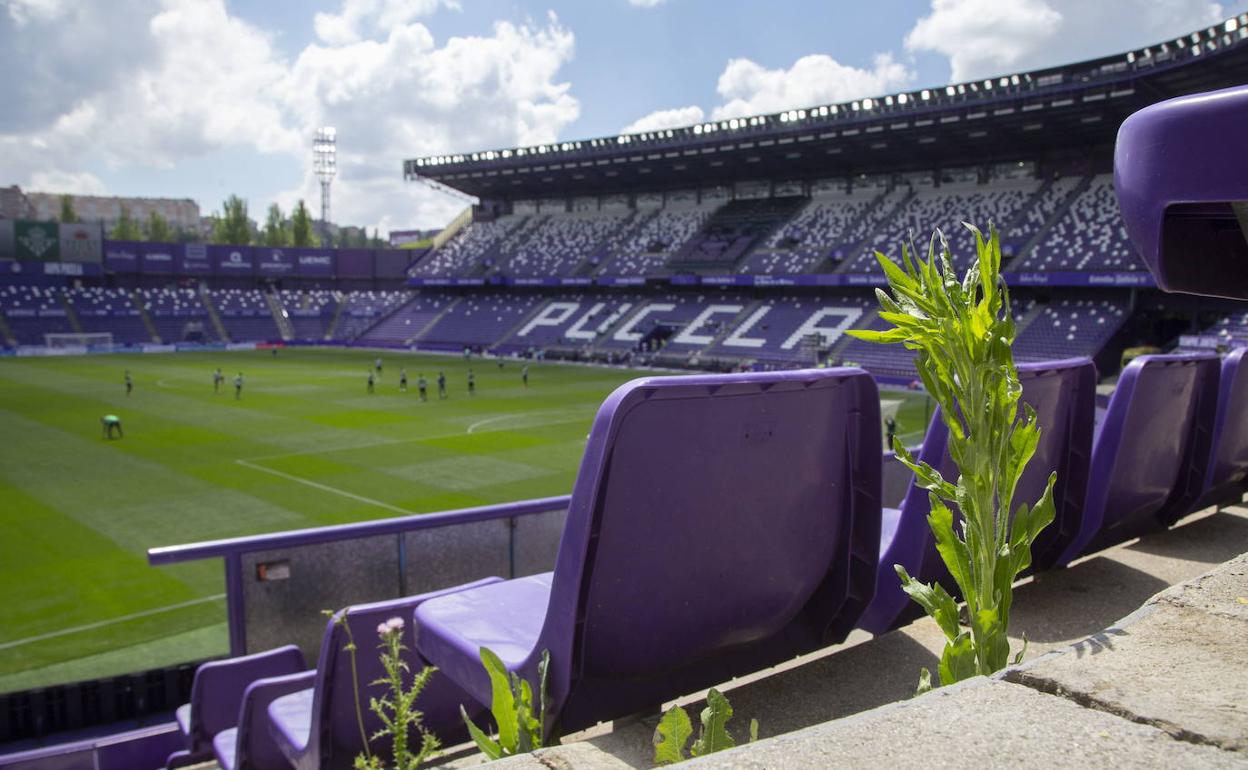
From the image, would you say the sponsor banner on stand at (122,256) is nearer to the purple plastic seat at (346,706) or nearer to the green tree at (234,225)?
the green tree at (234,225)

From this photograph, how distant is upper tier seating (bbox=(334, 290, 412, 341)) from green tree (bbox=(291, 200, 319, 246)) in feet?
81.3

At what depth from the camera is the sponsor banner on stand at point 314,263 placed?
8738 cm

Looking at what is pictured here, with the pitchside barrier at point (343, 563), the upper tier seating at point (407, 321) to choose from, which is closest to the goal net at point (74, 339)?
the upper tier seating at point (407, 321)

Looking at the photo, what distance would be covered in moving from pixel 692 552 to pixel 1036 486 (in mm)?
2608

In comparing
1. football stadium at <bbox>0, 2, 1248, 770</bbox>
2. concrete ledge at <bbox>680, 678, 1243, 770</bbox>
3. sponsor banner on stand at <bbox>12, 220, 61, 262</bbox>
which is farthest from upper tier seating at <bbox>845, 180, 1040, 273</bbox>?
sponsor banner on stand at <bbox>12, 220, 61, 262</bbox>

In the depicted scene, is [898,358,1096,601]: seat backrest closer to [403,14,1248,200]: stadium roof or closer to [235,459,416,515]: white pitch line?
[235,459,416,515]: white pitch line

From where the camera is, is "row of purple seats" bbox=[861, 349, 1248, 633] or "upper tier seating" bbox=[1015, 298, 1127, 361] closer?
"row of purple seats" bbox=[861, 349, 1248, 633]

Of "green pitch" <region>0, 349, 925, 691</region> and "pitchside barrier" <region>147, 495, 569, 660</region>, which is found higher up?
"pitchside barrier" <region>147, 495, 569, 660</region>

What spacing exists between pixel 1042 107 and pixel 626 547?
50.9 m

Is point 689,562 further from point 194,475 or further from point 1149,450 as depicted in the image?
point 194,475

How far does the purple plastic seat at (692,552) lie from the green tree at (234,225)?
116m

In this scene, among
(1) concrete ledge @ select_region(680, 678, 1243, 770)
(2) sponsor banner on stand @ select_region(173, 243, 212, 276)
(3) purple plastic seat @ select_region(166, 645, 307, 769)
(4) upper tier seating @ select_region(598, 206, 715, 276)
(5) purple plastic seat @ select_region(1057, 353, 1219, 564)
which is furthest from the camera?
(2) sponsor banner on stand @ select_region(173, 243, 212, 276)

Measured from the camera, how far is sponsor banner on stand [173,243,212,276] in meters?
81.9

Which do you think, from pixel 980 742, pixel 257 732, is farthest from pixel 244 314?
pixel 980 742
